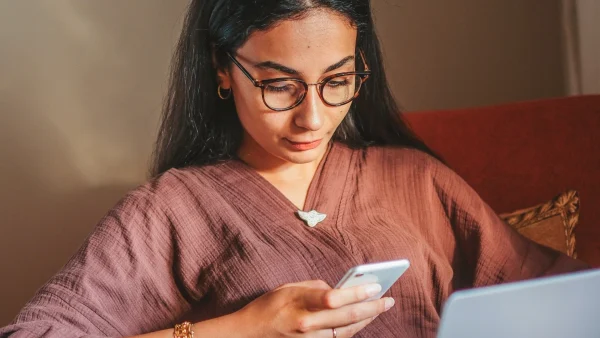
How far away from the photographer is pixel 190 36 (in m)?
1.25

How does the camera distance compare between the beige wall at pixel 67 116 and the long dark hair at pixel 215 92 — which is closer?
the long dark hair at pixel 215 92

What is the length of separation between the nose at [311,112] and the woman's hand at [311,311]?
0.25 m

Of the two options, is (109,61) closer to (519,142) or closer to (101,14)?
(101,14)

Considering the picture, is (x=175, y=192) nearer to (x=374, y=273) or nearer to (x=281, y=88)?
(x=281, y=88)

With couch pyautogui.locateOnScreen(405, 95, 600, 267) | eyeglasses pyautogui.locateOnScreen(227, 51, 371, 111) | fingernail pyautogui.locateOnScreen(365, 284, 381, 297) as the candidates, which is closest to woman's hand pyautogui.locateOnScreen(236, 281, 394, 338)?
fingernail pyautogui.locateOnScreen(365, 284, 381, 297)

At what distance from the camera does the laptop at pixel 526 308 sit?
0.78 meters

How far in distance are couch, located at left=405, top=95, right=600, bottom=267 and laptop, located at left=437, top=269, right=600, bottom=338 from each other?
0.77 m

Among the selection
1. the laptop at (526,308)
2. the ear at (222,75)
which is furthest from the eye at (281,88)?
the laptop at (526,308)

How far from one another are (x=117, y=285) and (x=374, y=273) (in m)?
0.44

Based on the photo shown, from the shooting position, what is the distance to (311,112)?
1147 millimetres

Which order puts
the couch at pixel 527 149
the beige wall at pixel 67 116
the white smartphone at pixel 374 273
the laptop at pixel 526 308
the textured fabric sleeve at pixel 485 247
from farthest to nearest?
the beige wall at pixel 67 116, the couch at pixel 527 149, the textured fabric sleeve at pixel 485 247, the white smartphone at pixel 374 273, the laptop at pixel 526 308

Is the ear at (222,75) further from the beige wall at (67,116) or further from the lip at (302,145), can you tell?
the beige wall at (67,116)

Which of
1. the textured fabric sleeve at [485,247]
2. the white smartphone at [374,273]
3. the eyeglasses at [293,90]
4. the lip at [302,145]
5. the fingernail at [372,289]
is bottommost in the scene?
the textured fabric sleeve at [485,247]

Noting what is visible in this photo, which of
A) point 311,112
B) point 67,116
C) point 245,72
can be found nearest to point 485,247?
point 311,112
